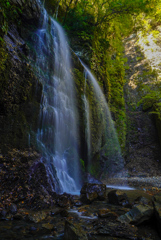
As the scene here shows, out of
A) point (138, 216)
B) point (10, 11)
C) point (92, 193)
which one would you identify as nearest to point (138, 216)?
point (138, 216)

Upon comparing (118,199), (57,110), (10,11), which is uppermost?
(10,11)

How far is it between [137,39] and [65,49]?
2025 cm

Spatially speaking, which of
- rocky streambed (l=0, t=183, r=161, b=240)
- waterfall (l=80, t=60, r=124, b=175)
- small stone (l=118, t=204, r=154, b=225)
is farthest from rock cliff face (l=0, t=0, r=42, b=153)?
waterfall (l=80, t=60, r=124, b=175)

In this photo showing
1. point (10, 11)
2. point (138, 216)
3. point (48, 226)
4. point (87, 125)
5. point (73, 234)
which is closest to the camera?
point (73, 234)

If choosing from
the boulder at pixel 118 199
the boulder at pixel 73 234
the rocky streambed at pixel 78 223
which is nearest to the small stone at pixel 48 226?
the rocky streambed at pixel 78 223

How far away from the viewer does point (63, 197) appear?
417 cm

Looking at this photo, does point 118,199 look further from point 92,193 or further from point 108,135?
point 108,135

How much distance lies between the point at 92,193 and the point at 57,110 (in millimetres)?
3868

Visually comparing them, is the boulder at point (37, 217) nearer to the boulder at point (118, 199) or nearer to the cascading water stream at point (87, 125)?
the boulder at point (118, 199)

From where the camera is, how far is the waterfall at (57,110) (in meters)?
5.93

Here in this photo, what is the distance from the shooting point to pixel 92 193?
15.2 feet

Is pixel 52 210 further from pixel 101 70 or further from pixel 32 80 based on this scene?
pixel 101 70

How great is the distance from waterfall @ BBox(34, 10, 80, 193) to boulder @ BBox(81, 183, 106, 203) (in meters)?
0.97

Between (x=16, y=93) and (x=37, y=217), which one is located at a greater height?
(x=16, y=93)
